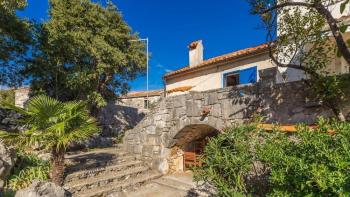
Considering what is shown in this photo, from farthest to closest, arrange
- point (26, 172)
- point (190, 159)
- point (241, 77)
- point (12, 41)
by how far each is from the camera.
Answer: point (241, 77) → point (12, 41) → point (190, 159) → point (26, 172)

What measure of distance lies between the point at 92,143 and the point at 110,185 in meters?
5.58

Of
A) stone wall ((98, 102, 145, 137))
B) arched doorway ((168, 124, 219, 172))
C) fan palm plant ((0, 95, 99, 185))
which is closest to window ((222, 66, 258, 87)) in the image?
arched doorway ((168, 124, 219, 172))

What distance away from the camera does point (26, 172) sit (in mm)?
5875

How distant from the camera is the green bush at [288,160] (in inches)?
94.0

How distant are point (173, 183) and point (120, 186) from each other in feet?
5.36

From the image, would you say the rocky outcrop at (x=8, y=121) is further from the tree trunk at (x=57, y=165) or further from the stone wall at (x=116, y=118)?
the stone wall at (x=116, y=118)

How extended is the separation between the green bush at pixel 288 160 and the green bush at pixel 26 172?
4.21m

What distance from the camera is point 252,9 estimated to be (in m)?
4.69

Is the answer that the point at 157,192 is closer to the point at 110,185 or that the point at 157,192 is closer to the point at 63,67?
the point at 110,185

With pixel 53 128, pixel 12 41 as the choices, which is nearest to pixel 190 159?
pixel 53 128

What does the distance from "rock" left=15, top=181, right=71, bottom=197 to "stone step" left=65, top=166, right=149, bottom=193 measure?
2.79ft

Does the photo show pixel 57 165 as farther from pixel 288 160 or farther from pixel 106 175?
pixel 288 160

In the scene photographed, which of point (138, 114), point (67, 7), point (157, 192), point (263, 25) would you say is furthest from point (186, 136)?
point (138, 114)

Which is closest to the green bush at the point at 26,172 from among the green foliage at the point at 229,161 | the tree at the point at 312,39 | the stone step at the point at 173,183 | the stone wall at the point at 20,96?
the stone step at the point at 173,183
